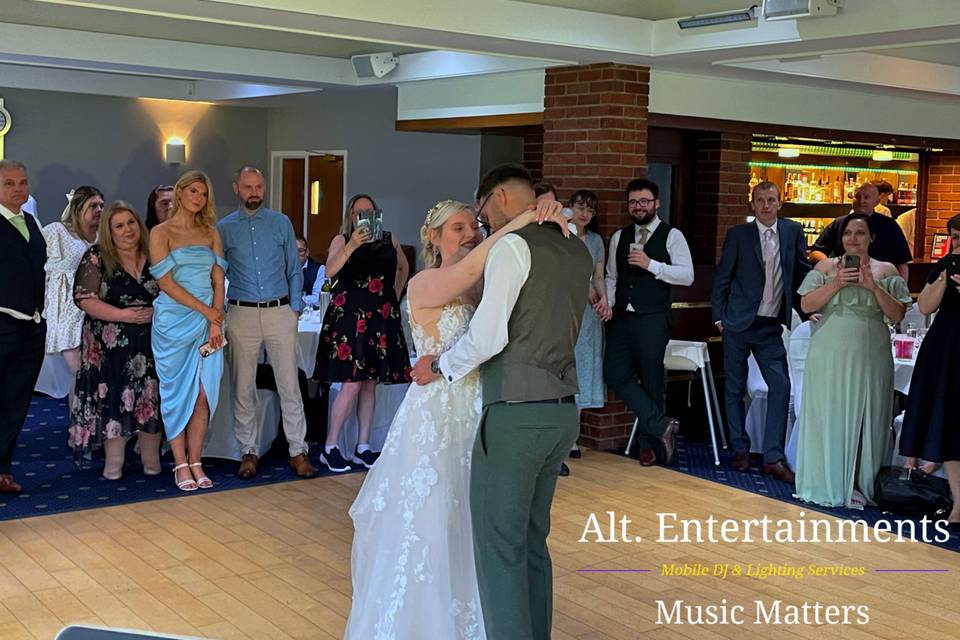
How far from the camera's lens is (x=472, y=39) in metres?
6.44

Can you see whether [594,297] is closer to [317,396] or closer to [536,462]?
[317,396]

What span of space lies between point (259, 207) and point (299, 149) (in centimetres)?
691

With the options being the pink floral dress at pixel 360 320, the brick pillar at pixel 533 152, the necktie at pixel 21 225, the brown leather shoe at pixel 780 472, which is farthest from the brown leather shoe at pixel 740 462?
the necktie at pixel 21 225

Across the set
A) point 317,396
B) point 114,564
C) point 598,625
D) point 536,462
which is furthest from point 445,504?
point 317,396

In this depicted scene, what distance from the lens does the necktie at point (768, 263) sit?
7.15 metres

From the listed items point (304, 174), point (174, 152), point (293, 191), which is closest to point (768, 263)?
point (304, 174)

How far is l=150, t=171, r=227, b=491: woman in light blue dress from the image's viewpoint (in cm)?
621

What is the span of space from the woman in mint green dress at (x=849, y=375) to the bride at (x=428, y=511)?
9.88 ft

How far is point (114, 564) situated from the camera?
5098 mm

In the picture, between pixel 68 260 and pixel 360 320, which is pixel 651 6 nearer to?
pixel 360 320

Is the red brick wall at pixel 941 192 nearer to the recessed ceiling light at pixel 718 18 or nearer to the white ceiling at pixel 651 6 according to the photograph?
the white ceiling at pixel 651 6

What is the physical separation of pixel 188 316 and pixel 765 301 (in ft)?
11.4

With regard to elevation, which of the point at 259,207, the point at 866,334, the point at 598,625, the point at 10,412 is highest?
the point at 259,207

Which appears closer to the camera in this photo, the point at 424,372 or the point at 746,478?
the point at 424,372
